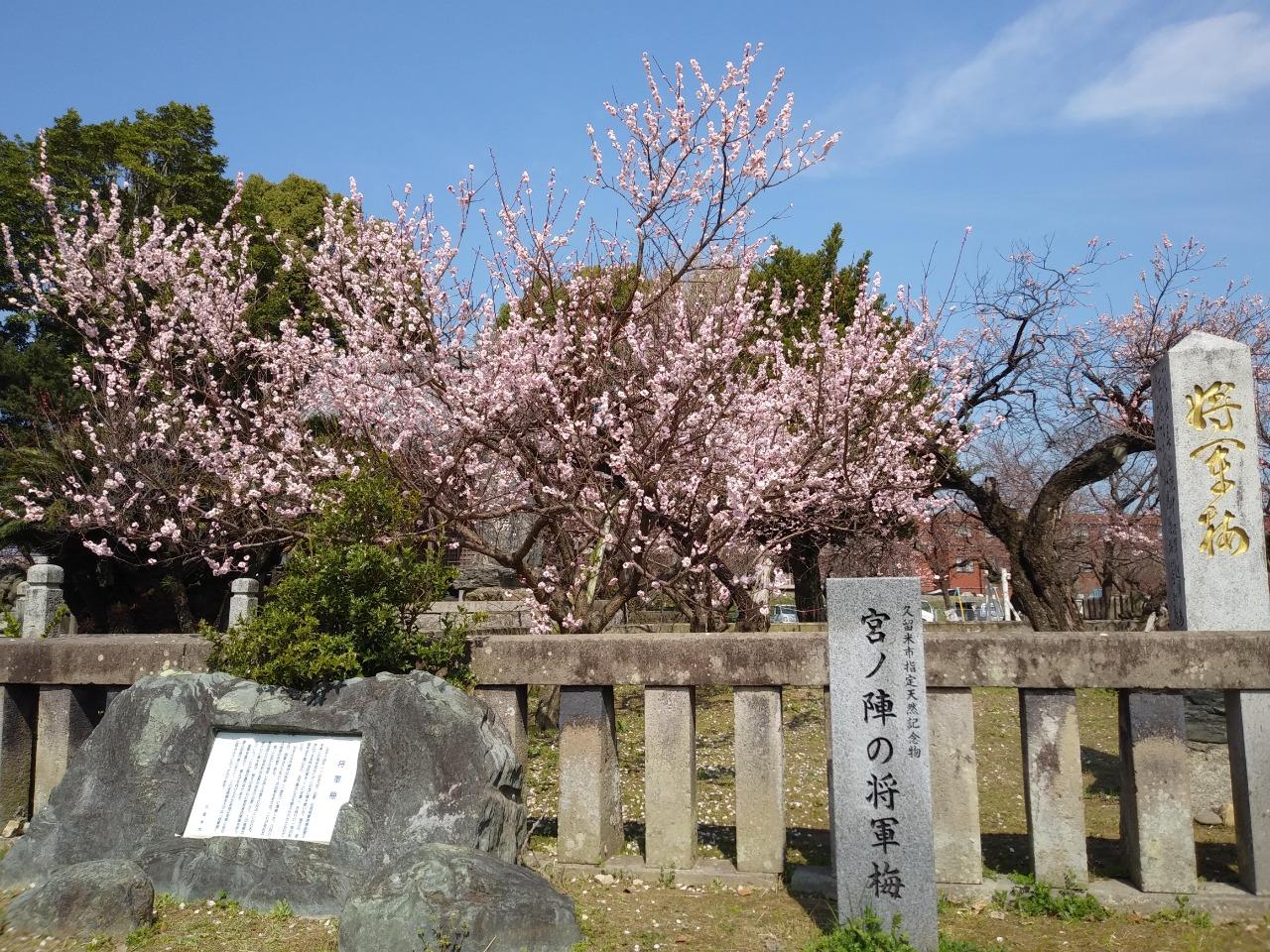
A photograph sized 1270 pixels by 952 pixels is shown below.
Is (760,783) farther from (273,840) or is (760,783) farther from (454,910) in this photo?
(273,840)

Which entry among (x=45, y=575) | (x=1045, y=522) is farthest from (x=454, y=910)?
(x=1045, y=522)

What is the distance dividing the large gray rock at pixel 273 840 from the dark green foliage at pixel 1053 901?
282 centimetres

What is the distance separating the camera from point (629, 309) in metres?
8.79

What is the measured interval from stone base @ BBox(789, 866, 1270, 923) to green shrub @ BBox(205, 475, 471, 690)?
2826 millimetres

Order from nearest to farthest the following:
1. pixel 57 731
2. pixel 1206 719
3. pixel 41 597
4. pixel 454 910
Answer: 1. pixel 454 910
2. pixel 57 731
3. pixel 1206 719
4. pixel 41 597

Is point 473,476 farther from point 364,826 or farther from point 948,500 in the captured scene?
point 948,500

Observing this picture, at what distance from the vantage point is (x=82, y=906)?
446 centimetres

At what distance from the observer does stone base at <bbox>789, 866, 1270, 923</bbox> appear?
4.70m

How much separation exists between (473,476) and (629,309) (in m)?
2.47

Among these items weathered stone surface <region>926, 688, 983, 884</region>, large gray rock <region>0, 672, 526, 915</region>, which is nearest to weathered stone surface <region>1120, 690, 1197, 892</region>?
weathered stone surface <region>926, 688, 983, 884</region>

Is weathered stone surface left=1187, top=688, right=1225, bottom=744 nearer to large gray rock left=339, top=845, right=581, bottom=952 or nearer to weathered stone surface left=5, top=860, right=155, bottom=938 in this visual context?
large gray rock left=339, top=845, right=581, bottom=952

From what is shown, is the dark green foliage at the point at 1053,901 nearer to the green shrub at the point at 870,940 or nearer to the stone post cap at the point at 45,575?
the green shrub at the point at 870,940

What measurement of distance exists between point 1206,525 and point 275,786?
657 cm

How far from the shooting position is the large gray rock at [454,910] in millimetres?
4012
